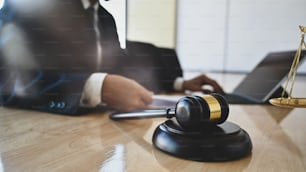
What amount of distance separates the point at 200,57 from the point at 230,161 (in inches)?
13.8

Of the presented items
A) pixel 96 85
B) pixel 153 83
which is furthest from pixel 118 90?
pixel 153 83

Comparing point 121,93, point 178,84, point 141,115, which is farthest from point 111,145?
point 178,84

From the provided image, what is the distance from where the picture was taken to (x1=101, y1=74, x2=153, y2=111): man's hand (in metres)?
0.53

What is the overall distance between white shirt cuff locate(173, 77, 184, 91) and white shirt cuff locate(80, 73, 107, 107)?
193 millimetres

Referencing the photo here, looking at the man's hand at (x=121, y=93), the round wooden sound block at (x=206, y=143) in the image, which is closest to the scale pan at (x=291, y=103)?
the round wooden sound block at (x=206, y=143)

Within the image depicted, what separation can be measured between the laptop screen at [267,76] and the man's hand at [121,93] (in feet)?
0.89

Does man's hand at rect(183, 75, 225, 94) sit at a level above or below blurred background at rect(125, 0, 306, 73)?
below

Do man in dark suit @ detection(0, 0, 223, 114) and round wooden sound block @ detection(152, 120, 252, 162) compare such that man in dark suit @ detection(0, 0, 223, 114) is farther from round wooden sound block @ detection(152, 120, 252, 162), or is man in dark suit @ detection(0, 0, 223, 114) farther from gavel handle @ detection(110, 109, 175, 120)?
round wooden sound block @ detection(152, 120, 252, 162)

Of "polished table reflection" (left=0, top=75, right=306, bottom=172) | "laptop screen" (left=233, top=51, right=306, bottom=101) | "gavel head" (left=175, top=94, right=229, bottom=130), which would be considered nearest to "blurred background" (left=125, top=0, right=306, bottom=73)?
"laptop screen" (left=233, top=51, right=306, bottom=101)

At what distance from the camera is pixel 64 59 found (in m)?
0.56

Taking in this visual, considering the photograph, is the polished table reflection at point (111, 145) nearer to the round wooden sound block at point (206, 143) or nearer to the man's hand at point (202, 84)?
the round wooden sound block at point (206, 143)

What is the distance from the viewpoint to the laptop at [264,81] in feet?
1.83

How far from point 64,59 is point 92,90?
0.09m

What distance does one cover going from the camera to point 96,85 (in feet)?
1.76
